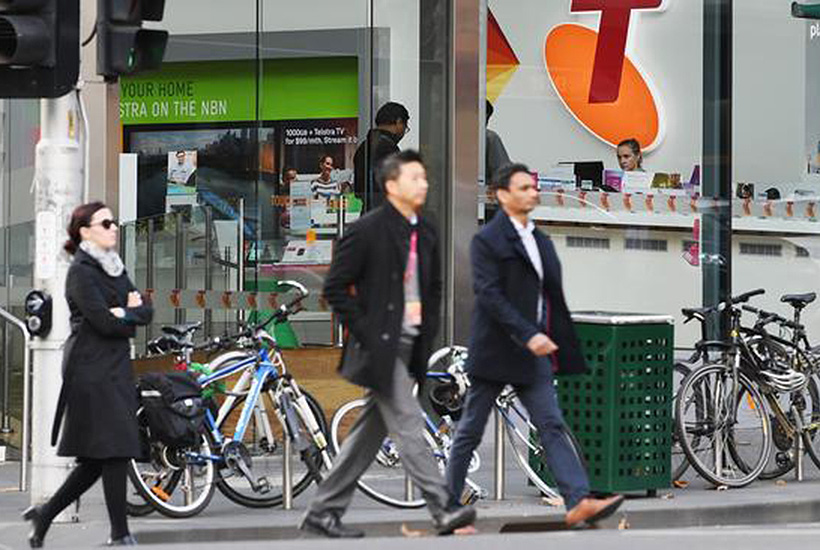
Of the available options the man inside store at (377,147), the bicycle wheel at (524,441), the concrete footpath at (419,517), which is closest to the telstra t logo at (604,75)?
the man inside store at (377,147)

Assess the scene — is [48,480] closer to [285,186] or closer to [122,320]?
[122,320]

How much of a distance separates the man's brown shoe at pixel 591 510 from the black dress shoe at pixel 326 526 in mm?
1034

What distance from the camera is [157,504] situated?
1098 cm

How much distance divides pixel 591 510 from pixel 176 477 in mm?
2628

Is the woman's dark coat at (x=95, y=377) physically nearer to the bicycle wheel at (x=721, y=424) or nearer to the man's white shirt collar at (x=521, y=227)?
the man's white shirt collar at (x=521, y=227)

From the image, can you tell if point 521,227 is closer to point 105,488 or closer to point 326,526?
point 326,526

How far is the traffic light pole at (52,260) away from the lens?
1041 cm

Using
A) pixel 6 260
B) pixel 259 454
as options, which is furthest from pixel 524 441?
pixel 6 260

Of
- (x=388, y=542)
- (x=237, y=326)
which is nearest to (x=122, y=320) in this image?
(x=388, y=542)

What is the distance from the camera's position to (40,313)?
10.4 m

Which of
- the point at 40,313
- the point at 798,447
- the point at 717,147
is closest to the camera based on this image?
the point at 40,313

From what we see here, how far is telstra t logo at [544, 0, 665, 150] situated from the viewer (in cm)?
1588

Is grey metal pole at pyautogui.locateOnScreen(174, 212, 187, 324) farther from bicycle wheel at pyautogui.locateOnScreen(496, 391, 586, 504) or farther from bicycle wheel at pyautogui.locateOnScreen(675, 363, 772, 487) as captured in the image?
bicycle wheel at pyautogui.locateOnScreen(675, 363, 772, 487)

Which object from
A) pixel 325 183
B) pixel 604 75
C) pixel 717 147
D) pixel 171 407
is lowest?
pixel 171 407
